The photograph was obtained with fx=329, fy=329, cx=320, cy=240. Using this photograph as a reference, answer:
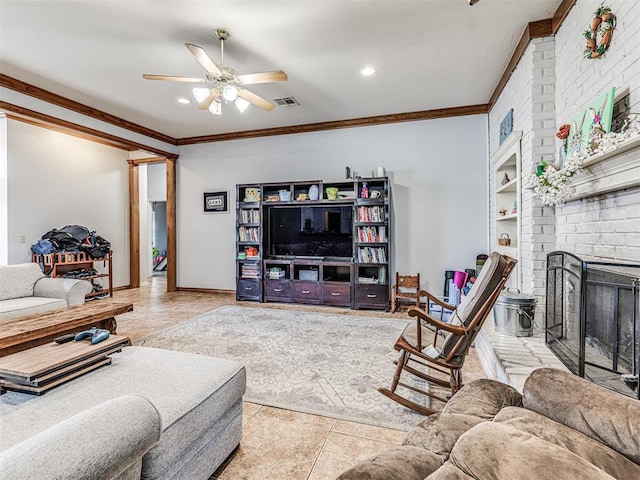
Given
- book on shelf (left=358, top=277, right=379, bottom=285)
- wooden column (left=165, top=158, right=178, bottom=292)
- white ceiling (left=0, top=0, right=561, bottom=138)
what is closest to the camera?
white ceiling (left=0, top=0, right=561, bottom=138)

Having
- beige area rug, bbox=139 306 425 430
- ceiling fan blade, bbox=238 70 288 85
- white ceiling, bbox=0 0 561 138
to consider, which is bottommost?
beige area rug, bbox=139 306 425 430

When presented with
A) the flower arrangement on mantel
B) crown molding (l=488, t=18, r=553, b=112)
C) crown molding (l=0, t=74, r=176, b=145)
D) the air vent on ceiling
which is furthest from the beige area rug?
crown molding (l=0, t=74, r=176, b=145)

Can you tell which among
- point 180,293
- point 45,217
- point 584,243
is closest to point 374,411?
point 584,243

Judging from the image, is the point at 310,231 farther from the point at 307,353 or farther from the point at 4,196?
the point at 4,196

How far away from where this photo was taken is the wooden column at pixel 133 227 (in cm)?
636

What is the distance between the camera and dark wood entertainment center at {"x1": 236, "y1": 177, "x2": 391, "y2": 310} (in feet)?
15.1

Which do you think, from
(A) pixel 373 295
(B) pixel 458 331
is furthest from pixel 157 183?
(B) pixel 458 331

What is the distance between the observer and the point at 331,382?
2.45 metres

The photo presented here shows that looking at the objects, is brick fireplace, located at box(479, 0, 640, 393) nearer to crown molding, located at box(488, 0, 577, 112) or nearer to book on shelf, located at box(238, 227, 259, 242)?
crown molding, located at box(488, 0, 577, 112)

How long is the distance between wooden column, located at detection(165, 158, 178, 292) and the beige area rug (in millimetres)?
1984

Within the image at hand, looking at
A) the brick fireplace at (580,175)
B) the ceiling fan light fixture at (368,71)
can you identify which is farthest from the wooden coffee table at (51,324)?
the ceiling fan light fixture at (368,71)

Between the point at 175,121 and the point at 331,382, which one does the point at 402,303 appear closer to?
the point at 331,382

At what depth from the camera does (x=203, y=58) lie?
2580mm

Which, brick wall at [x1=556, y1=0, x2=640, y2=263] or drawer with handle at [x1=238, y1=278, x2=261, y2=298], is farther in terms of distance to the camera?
drawer with handle at [x1=238, y1=278, x2=261, y2=298]
